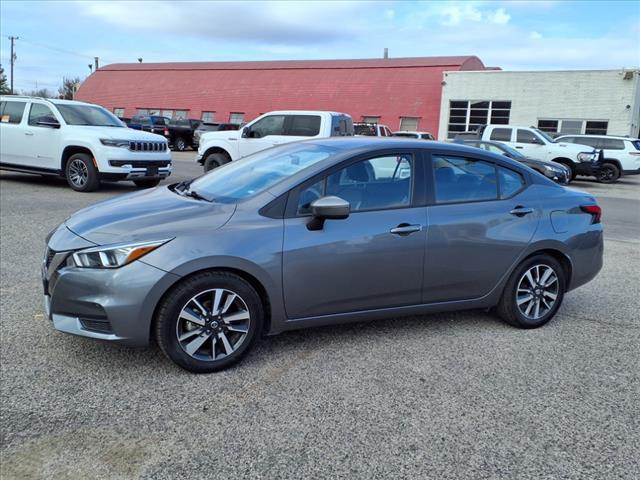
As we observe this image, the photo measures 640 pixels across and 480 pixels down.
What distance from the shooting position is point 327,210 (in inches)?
148

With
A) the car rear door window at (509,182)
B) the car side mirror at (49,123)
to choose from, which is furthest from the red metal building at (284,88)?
the car rear door window at (509,182)

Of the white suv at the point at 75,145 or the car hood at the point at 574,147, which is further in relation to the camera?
the car hood at the point at 574,147

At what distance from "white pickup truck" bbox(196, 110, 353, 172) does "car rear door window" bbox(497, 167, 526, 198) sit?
400 inches

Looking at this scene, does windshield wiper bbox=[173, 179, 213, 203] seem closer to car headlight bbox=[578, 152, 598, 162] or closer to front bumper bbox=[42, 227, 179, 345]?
front bumper bbox=[42, 227, 179, 345]

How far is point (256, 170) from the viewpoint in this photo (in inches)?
180

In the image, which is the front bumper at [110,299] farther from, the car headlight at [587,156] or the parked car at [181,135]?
the parked car at [181,135]

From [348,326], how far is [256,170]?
1445 mm

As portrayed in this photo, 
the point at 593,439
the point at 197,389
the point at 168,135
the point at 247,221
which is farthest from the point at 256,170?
the point at 168,135

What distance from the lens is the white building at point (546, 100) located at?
31.3 metres

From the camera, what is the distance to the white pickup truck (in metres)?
14.8

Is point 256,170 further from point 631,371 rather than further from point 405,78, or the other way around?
point 405,78

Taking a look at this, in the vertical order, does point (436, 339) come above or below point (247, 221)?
below

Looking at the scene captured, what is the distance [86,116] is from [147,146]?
1.54 m

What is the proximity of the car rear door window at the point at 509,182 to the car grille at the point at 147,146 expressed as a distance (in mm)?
8889
